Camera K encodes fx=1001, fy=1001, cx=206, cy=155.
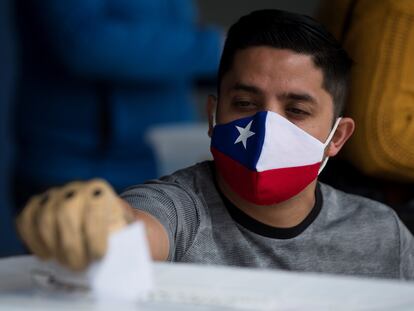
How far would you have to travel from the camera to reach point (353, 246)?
6.33 ft

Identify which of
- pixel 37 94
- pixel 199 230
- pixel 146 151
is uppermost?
pixel 199 230

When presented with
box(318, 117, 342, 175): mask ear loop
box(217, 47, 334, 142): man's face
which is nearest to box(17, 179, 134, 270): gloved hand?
box(217, 47, 334, 142): man's face

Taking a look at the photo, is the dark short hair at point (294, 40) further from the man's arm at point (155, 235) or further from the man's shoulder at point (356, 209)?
the man's arm at point (155, 235)

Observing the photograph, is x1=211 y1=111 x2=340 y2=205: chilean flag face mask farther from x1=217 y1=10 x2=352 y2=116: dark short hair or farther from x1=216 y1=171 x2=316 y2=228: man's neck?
x1=217 y1=10 x2=352 y2=116: dark short hair

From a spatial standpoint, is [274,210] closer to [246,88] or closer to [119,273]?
[246,88]

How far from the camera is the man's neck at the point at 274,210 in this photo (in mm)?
1869

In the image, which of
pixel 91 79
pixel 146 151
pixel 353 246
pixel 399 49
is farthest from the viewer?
pixel 146 151

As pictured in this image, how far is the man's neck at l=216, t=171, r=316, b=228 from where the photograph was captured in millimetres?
1869

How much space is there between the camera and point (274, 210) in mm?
1877

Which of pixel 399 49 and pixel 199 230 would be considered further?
pixel 399 49

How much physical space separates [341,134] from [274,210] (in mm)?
249

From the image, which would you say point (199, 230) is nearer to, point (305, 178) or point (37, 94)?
point (305, 178)

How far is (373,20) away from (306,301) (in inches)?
40.0

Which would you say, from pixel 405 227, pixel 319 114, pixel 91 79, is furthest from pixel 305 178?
pixel 91 79
